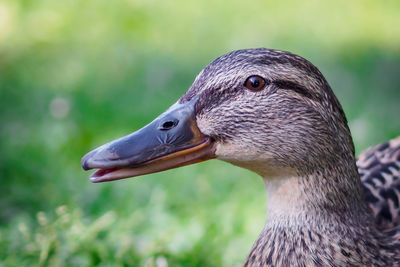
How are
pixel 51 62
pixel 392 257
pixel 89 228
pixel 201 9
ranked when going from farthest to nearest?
pixel 201 9 → pixel 51 62 → pixel 89 228 → pixel 392 257

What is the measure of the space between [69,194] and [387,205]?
1964mm

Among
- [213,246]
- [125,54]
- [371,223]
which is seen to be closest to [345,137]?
[371,223]

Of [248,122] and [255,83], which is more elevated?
[255,83]

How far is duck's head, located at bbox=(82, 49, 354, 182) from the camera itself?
2.24m

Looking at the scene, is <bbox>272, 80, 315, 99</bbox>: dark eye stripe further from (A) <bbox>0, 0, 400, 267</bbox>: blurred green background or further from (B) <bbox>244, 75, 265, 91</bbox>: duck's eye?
(A) <bbox>0, 0, 400, 267</bbox>: blurred green background

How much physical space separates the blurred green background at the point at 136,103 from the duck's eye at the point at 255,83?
42.0 inches

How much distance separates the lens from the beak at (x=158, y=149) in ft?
7.25

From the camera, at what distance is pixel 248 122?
2266mm

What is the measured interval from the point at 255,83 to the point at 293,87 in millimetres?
138

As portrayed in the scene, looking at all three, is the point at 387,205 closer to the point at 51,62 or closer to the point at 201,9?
the point at 51,62

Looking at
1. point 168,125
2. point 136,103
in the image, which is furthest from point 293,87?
point 136,103

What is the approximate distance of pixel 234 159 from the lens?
2.30m

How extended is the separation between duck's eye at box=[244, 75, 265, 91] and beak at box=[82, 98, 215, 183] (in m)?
0.20

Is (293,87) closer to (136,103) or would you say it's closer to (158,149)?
(158,149)
